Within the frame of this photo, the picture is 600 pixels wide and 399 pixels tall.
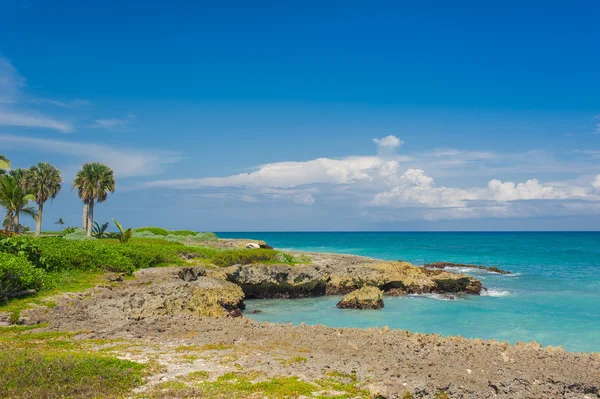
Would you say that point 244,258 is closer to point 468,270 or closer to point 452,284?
point 452,284

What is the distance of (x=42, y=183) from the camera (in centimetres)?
5831

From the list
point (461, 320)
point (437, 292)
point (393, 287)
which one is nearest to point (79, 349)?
point (461, 320)

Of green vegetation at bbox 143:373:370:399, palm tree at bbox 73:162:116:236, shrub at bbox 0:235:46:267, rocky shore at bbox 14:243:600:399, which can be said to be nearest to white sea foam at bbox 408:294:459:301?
rocky shore at bbox 14:243:600:399

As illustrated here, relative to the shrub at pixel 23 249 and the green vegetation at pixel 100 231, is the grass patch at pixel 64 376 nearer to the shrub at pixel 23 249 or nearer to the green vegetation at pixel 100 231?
the shrub at pixel 23 249

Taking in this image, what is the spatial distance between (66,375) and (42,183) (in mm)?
58333

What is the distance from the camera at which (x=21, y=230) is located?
61.3 m

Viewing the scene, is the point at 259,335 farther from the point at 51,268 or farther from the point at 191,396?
the point at 51,268

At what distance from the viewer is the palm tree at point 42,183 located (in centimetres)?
5809

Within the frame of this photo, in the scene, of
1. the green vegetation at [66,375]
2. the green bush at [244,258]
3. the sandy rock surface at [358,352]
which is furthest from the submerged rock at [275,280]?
the green vegetation at [66,375]

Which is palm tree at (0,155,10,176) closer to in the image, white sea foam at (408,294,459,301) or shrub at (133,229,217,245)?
shrub at (133,229,217,245)

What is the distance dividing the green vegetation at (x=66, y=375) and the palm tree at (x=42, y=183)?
54413mm

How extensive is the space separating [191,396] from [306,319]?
14.6 m

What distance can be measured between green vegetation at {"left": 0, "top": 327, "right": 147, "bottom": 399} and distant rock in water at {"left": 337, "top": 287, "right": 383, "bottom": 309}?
1690 centimetres

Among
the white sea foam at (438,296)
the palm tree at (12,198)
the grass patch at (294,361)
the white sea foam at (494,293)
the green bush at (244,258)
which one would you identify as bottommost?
the white sea foam at (494,293)
